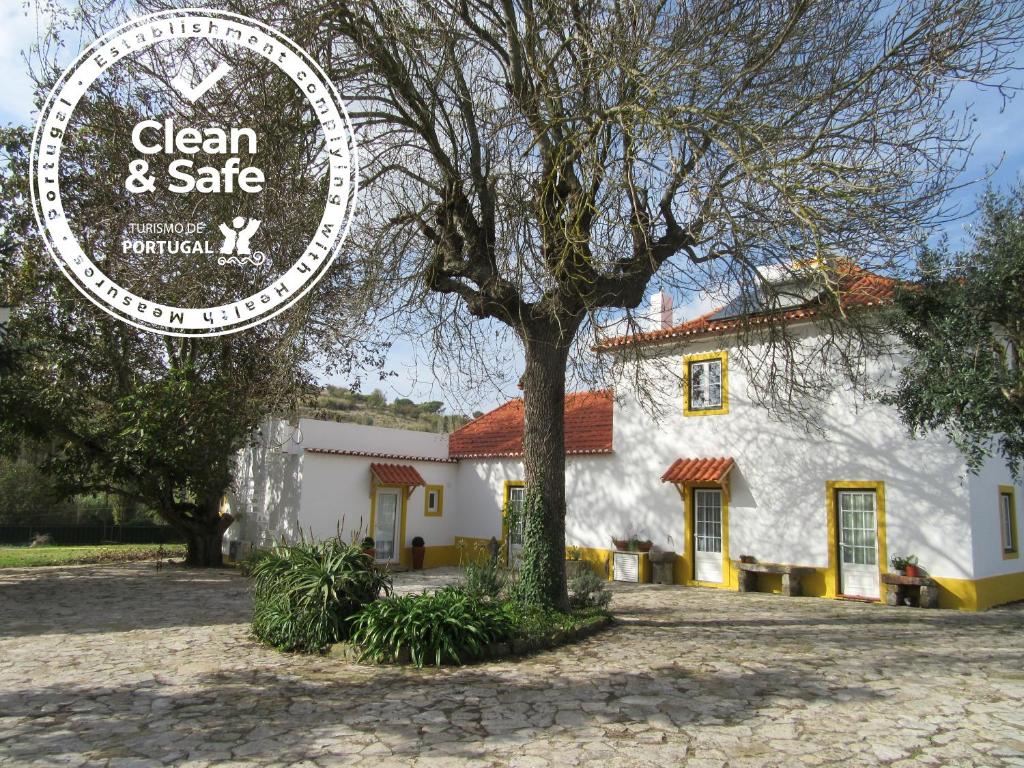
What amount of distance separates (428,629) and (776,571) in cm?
875

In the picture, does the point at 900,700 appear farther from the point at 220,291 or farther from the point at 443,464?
the point at 443,464

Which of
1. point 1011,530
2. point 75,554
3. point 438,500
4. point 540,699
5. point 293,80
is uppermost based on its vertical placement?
point 293,80

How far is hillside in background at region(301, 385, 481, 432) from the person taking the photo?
1055 cm

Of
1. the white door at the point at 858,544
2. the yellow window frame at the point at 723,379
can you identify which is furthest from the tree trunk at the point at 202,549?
the white door at the point at 858,544

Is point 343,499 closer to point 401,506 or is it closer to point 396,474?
point 396,474

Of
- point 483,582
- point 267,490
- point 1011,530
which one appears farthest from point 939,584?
point 267,490

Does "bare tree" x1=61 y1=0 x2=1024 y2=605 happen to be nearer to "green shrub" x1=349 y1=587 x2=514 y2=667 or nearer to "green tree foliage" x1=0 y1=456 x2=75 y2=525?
"green shrub" x1=349 y1=587 x2=514 y2=667

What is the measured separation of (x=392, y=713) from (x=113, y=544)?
26.9 m

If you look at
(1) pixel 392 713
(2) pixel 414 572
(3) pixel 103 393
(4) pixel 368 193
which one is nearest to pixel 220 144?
(4) pixel 368 193

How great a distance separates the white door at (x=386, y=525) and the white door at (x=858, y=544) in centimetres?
1100

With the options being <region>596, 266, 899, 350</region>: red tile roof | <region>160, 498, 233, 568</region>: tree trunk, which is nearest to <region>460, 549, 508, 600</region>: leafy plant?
<region>596, 266, 899, 350</region>: red tile roof

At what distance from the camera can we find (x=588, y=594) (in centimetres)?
1095

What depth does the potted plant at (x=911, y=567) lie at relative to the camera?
499 inches

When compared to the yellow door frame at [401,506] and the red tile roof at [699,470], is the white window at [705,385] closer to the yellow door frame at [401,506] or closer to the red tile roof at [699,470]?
the red tile roof at [699,470]
